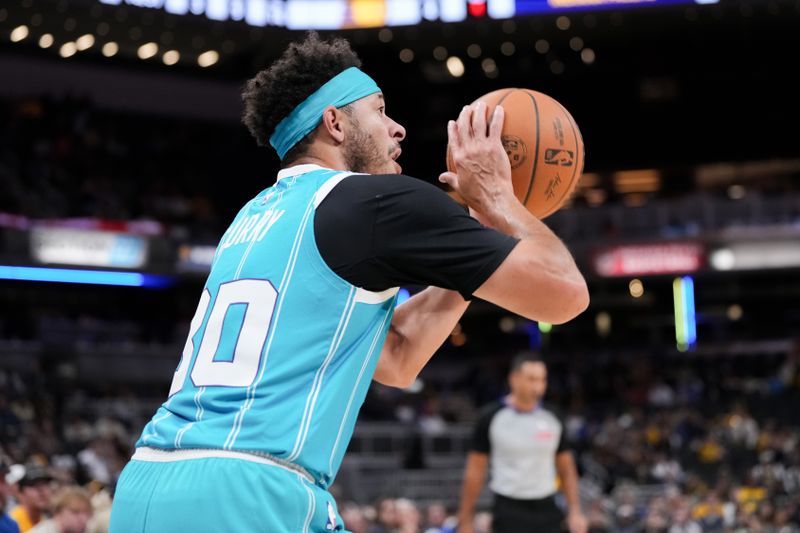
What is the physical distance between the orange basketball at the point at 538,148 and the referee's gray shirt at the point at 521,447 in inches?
191

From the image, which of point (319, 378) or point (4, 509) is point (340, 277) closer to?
point (319, 378)

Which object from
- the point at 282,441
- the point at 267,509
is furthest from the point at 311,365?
the point at 267,509

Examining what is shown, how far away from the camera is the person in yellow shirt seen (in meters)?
7.28

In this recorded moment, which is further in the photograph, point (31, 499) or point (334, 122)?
point (31, 499)

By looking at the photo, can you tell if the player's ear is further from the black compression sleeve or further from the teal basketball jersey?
the black compression sleeve

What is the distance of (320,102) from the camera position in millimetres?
2691

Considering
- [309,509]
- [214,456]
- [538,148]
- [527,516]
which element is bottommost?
[527,516]

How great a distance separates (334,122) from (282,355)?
0.64 meters

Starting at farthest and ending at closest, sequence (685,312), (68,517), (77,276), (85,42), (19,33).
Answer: (685,312) < (85,42) < (19,33) < (77,276) < (68,517)

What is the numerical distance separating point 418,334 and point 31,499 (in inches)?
202

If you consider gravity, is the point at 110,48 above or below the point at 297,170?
above

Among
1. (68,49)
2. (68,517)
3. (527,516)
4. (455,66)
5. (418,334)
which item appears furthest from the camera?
(455,66)

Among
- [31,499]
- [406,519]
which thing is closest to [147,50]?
[406,519]

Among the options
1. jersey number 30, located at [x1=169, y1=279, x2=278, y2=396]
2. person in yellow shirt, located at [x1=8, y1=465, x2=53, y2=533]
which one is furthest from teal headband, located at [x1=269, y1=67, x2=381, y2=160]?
person in yellow shirt, located at [x1=8, y1=465, x2=53, y2=533]
